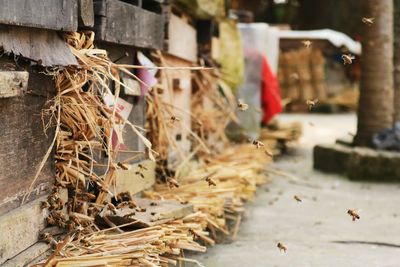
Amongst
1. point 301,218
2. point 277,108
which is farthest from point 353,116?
point 301,218

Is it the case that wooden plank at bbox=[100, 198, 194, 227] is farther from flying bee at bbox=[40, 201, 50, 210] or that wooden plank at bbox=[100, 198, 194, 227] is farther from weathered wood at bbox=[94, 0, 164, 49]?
weathered wood at bbox=[94, 0, 164, 49]

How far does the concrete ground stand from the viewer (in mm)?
4102

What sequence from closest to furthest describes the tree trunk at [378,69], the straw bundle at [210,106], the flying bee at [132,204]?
the flying bee at [132,204]
the straw bundle at [210,106]
the tree trunk at [378,69]

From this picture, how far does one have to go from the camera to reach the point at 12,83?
262 centimetres

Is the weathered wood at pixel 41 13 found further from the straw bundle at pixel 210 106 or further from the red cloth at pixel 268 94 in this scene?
the red cloth at pixel 268 94

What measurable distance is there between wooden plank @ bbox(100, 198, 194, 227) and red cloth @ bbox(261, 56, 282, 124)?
450cm

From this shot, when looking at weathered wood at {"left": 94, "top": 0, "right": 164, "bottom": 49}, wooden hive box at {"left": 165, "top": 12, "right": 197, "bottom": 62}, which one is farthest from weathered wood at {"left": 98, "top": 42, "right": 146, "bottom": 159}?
wooden hive box at {"left": 165, "top": 12, "right": 197, "bottom": 62}

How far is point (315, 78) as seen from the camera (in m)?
16.1

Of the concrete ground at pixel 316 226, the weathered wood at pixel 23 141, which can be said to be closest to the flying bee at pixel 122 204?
the weathered wood at pixel 23 141

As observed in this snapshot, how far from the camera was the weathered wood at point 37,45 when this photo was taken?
2.73m

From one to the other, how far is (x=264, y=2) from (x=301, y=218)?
1829 centimetres

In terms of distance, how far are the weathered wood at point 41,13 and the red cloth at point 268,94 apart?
5412mm

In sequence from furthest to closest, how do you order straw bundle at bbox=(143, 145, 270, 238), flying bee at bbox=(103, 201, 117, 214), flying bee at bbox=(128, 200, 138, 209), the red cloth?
the red cloth < straw bundle at bbox=(143, 145, 270, 238) < flying bee at bbox=(128, 200, 138, 209) < flying bee at bbox=(103, 201, 117, 214)

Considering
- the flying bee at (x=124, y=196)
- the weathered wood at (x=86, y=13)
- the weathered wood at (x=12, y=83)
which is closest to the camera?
the weathered wood at (x=12, y=83)
